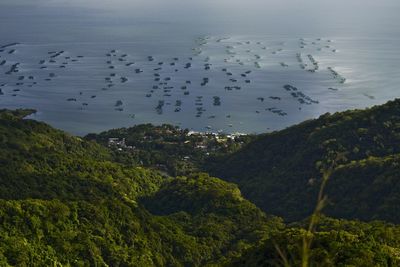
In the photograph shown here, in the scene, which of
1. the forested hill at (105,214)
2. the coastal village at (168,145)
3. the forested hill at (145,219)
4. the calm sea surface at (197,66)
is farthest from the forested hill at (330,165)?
the calm sea surface at (197,66)

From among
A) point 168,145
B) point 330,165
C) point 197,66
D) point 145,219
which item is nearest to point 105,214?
point 145,219

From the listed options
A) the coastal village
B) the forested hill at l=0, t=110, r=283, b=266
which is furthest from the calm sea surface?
the forested hill at l=0, t=110, r=283, b=266

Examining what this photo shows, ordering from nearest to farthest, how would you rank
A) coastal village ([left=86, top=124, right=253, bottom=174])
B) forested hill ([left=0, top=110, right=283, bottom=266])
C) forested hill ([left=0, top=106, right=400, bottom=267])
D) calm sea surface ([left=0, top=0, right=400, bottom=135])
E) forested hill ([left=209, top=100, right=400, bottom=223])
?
forested hill ([left=0, top=106, right=400, bottom=267])
forested hill ([left=0, top=110, right=283, bottom=266])
forested hill ([left=209, top=100, right=400, bottom=223])
coastal village ([left=86, top=124, right=253, bottom=174])
calm sea surface ([left=0, top=0, right=400, bottom=135])

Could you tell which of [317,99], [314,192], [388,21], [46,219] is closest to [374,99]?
[317,99]

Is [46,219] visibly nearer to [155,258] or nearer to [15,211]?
[15,211]

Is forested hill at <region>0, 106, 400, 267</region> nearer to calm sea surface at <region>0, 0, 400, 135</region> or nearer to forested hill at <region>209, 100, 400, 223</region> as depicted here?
forested hill at <region>209, 100, 400, 223</region>

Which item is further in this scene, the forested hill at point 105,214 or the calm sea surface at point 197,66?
the calm sea surface at point 197,66

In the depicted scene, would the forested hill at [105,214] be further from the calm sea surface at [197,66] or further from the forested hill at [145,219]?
the calm sea surface at [197,66]
